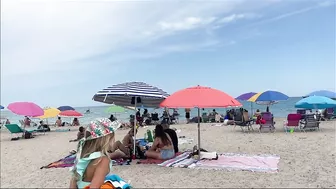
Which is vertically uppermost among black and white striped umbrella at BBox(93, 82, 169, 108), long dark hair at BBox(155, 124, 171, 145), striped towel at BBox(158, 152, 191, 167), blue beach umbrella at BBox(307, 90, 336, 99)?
blue beach umbrella at BBox(307, 90, 336, 99)

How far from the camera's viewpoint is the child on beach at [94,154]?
2.74 meters

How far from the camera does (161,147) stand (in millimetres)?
7555

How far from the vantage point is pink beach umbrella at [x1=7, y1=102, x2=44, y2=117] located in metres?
13.4

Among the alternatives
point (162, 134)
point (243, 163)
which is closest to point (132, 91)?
point (162, 134)

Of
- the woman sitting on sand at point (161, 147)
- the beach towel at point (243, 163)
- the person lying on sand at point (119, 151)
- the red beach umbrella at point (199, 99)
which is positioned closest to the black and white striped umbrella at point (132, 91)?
the red beach umbrella at point (199, 99)

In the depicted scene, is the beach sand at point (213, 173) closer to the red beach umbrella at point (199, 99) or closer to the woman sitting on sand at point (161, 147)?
the woman sitting on sand at point (161, 147)

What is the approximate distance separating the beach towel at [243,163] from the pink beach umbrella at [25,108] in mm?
9174

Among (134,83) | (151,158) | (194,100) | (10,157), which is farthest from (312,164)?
(10,157)

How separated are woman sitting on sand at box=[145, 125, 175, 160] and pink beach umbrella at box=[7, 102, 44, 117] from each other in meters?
8.11

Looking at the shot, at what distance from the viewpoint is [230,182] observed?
18.3 ft

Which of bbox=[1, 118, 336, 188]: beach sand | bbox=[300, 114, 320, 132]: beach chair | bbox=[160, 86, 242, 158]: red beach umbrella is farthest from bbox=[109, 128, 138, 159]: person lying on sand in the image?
bbox=[300, 114, 320, 132]: beach chair

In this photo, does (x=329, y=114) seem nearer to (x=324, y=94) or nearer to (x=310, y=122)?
(x=324, y=94)

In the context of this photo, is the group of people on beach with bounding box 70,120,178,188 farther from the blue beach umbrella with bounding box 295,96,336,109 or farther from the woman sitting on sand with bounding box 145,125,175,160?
the blue beach umbrella with bounding box 295,96,336,109

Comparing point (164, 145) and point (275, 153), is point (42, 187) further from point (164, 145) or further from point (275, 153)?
point (275, 153)
